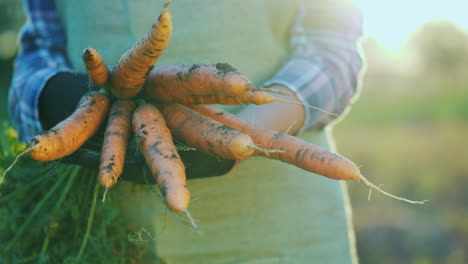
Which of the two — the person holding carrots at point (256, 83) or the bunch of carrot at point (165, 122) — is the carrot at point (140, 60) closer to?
the bunch of carrot at point (165, 122)

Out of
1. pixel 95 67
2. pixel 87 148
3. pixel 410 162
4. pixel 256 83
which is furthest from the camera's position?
pixel 410 162

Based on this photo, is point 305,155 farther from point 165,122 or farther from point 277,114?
point 165,122

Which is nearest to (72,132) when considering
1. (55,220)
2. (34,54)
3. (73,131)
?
(73,131)

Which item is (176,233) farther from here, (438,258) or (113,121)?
(438,258)

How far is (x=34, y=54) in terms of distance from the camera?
122cm

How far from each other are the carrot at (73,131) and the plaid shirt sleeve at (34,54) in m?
0.25

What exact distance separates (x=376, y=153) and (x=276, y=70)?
4.21 metres

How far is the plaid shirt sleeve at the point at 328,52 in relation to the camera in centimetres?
110

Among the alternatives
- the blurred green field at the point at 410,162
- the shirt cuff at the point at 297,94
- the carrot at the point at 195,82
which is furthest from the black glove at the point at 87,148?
the blurred green field at the point at 410,162

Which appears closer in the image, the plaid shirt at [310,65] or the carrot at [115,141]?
the carrot at [115,141]

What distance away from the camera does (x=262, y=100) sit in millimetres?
845

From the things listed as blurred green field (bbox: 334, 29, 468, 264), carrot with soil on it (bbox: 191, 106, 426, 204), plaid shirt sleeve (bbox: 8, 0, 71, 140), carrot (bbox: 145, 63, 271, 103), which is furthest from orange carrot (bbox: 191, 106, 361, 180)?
blurred green field (bbox: 334, 29, 468, 264)

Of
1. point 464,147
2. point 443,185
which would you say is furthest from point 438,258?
point 464,147

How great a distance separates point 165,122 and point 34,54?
1.74 ft
